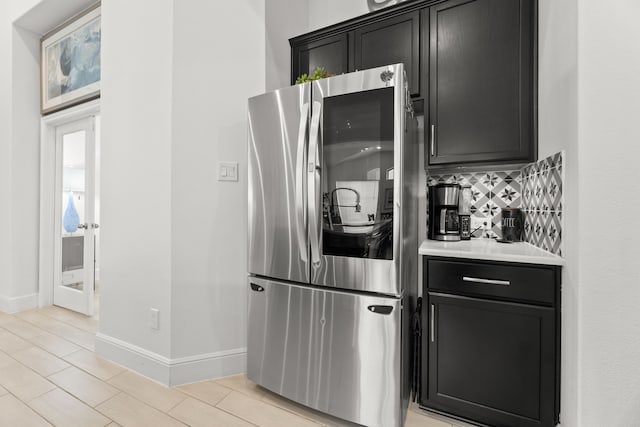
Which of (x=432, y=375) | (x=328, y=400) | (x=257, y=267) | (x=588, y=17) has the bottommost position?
(x=328, y=400)

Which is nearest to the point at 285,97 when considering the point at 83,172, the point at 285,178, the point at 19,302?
the point at 285,178

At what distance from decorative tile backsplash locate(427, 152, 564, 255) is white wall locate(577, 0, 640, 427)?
0.68 feet

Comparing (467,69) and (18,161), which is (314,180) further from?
(18,161)

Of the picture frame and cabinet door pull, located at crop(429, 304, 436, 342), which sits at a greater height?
the picture frame

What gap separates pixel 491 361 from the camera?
5.37 ft

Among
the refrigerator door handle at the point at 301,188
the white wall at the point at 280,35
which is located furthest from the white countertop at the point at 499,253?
the white wall at the point at 280,35

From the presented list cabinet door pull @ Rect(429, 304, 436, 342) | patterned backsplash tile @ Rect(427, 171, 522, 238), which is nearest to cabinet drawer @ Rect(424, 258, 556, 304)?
cabinet door pull @ Rect(429, 304, 436, 342)

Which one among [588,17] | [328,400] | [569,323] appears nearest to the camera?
[588,17]

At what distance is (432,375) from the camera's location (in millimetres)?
1785

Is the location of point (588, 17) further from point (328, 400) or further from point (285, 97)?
point (328, 400)

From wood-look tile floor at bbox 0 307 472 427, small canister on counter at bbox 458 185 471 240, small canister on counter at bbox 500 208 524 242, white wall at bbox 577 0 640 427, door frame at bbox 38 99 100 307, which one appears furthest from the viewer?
door frame at bbox 38 99 100 307

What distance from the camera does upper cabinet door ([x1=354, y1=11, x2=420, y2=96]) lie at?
2100 millimetres

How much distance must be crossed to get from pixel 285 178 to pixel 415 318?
1133 mm

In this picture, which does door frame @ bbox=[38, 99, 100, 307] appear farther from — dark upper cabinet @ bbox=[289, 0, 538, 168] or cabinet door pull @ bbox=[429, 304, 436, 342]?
cabinet door pull @ bbox=[429, 304, 436, 342]
